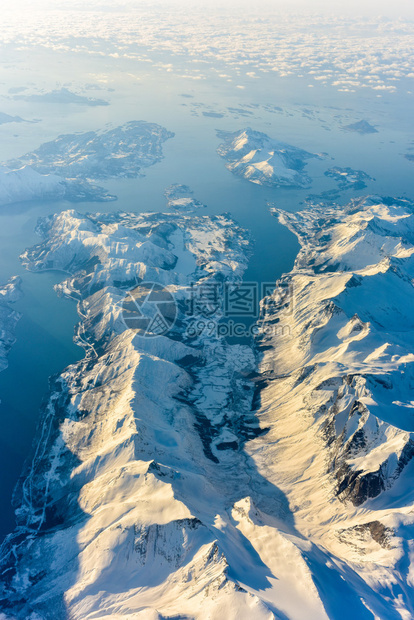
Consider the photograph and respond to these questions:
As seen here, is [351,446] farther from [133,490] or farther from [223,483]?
[133,490]

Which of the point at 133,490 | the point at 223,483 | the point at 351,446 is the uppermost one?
the point at 351,446

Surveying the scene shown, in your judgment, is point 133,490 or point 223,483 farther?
point 223,483

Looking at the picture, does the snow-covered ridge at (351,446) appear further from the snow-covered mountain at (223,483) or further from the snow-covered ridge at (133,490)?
the snow-covered ridge at (133,490)

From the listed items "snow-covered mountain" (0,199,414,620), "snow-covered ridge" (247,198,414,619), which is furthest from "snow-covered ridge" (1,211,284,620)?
"snow-covered ridge" (247,198,414,619)


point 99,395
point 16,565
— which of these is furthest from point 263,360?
point 16,565

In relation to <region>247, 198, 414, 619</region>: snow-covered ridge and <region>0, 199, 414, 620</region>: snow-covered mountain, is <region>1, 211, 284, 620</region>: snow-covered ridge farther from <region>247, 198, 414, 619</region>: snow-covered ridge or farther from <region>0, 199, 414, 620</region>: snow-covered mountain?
<region>247, 198, 414, 619</region>: snow-covered ridge

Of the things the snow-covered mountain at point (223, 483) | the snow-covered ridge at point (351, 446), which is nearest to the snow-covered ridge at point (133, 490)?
the snow-covered mountain at point (223, 483)

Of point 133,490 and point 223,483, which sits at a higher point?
point 133,490

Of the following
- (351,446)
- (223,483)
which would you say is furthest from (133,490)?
(351,446)
